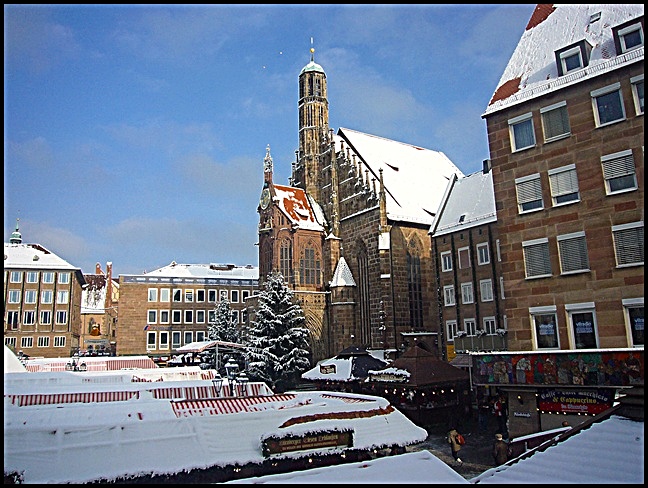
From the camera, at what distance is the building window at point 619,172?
18.4 meters

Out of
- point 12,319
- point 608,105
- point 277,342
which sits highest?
point 608,105

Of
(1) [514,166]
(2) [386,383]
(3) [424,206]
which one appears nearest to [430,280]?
(3) [424,206]

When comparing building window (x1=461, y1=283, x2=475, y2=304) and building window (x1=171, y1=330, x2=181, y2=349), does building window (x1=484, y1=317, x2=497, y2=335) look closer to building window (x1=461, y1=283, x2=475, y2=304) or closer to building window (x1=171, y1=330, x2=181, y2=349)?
building window (x1=461, y1=283, x2=475, y2=304)

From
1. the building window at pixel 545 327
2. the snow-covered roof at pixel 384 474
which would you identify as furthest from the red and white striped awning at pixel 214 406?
the building window at pixel 545 327

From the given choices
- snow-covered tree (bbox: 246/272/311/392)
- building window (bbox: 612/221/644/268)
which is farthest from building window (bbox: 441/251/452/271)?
building window (bbox: 612/221/644/268)

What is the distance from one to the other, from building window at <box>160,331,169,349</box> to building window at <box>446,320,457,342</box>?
40442 millimetres

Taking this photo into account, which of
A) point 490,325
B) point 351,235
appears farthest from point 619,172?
point 351,235

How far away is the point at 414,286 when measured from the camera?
4362 cm

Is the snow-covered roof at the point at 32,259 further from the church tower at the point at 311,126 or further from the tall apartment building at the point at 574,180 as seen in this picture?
the tall apartment building at the point at 574,180

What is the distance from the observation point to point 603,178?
18984 millimetres

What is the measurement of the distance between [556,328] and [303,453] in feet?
37.4

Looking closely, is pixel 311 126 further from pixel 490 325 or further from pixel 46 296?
pixel 46 296

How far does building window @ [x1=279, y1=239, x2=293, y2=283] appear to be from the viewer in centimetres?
4700

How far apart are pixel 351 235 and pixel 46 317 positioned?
130 ft
